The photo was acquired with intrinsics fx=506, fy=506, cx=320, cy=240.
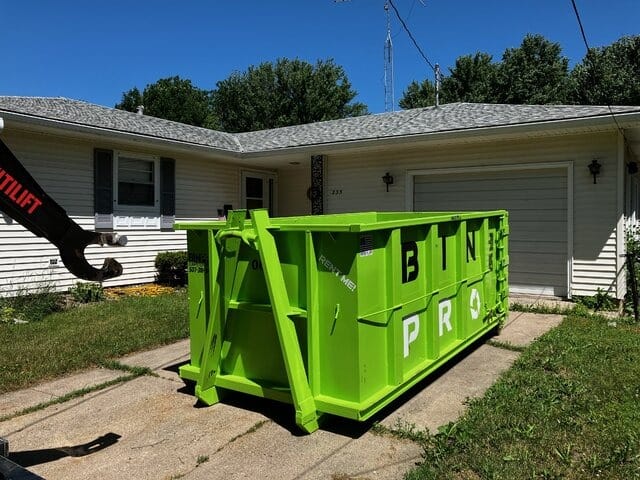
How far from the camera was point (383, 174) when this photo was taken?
1064cm

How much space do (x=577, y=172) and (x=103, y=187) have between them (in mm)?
8382

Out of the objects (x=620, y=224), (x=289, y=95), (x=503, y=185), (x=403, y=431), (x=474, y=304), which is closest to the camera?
(x=403, y=431)

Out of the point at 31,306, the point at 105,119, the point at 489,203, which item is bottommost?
the point at 31,306

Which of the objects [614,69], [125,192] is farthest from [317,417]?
[614,69]

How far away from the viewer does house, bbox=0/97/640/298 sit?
8.18 m

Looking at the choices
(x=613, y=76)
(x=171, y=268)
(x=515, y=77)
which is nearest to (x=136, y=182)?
(x=171, y=268)

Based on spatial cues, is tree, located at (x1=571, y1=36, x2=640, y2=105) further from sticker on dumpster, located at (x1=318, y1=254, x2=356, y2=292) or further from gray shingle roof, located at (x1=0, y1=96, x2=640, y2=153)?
sticker on dumpster, located at (x1=318, y1=254, x2=356, y2=292)

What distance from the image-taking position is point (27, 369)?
4.89 meters

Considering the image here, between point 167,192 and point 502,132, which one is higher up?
point 502,132

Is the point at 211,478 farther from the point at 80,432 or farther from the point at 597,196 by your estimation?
the point at 597,196

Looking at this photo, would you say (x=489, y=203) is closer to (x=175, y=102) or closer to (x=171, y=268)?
(x=171, y=268)

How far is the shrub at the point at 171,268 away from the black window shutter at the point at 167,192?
0.73 meters

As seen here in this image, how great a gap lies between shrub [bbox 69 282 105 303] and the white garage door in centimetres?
670

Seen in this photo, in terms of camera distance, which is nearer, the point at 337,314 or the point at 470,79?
the point at 337,314
